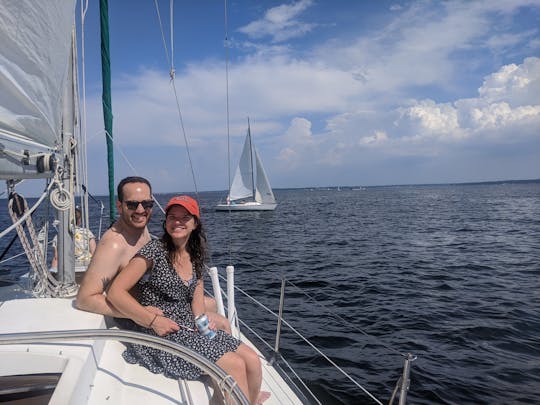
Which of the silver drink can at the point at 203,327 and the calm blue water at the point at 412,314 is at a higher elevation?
the silver drink can at the point at 203,327

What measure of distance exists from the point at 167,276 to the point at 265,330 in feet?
18.4

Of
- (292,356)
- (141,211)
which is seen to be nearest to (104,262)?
(141,211)

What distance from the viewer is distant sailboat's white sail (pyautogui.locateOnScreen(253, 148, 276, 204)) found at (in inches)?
1751

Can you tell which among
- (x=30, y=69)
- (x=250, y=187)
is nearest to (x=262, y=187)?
(x=250, y=187)

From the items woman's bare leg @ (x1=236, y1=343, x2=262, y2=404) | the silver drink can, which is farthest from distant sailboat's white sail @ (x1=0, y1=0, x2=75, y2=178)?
woman's bare leg @ (x1=236, y1=343, x2=262, y2=404)

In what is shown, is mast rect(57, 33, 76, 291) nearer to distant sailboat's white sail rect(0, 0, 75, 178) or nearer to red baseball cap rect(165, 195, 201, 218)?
distant sailboat's white sail rect(0, 0, 75, 178)

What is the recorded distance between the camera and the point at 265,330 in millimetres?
7602

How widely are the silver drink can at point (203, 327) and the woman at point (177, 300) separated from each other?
28 mm

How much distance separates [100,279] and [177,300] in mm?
542

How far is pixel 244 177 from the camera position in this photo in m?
Answer: 46.4

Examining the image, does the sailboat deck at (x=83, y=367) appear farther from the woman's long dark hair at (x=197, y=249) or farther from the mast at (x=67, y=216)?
the woman's long dark hair at (x=197, y=249)

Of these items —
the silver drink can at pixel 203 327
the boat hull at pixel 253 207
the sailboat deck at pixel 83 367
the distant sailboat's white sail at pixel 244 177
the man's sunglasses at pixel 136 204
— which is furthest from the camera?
the distant sailboat's white sail at pixel 244 177

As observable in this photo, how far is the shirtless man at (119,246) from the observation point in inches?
99.0

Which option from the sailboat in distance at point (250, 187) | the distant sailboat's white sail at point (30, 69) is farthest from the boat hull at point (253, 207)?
the distant sailboat's white sail at point (30, 69)
